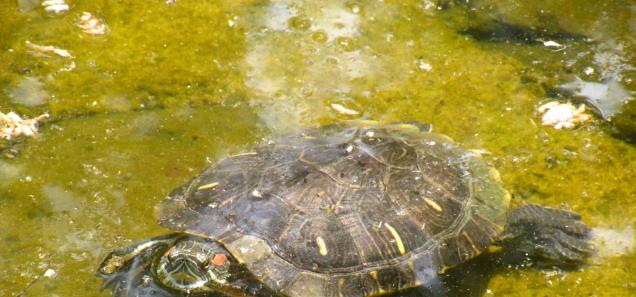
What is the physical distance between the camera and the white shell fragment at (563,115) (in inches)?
173

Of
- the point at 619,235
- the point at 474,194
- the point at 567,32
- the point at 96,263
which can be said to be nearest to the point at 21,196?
the point at 96,263

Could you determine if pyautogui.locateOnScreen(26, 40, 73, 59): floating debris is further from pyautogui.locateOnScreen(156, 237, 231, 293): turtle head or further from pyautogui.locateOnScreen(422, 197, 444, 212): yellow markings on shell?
pyautogui.locateOnScreen(422, 197, 444, 212): yellow markings on shell

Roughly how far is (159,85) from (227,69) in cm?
58

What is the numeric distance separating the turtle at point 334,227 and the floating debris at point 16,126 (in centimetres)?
144

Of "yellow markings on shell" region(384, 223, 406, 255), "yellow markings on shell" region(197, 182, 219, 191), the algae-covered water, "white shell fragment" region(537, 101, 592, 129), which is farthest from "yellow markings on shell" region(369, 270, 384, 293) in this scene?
"white shell fragment" region(537, 101, 592, 129)

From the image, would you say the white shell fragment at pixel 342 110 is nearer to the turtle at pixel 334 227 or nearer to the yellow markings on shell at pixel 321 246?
the turtle at pixel 334 227

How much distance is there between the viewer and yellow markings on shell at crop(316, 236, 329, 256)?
3.15 meters

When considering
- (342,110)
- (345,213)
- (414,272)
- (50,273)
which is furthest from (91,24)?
(414,272)

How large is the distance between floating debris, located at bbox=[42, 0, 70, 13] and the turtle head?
3.16 metres

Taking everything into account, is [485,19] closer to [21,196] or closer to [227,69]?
[227,69]

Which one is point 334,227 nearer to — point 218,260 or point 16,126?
point 218,260

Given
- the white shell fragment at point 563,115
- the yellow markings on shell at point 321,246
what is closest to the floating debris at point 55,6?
the yellow markings on shell at point 321,246

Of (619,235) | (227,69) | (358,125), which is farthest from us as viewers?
(227,69)

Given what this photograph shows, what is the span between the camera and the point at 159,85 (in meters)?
4.77
